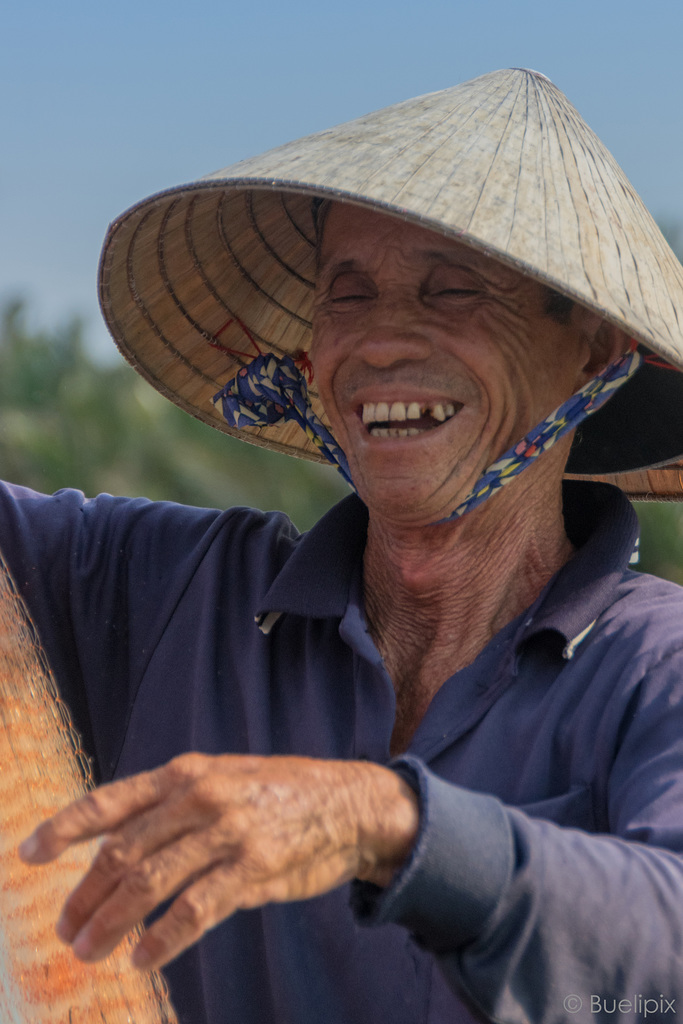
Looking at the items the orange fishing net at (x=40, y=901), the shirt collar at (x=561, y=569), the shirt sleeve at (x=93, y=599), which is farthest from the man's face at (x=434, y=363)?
the orange fishing net at (x=40, y=901)

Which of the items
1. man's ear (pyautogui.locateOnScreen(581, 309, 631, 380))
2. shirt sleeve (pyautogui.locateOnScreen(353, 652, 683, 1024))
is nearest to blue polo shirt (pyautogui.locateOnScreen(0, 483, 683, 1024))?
shirt sleeve (pyautogui.locateOnScreen(353, 652, 683, 1024))

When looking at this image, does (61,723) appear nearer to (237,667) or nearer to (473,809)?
(237,667)

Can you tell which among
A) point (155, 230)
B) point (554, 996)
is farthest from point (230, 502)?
point (554, 996)

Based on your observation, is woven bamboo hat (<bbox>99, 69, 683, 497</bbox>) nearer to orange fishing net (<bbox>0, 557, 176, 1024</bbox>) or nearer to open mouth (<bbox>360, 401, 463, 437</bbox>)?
open mouth (<bbox>360, 401, 463, 437</bbox>)

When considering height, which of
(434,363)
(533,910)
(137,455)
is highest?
(434,363)

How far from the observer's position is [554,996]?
45.2 inches

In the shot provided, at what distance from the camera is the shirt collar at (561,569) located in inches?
67.2

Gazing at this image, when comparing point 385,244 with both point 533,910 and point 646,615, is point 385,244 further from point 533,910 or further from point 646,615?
point 533,910

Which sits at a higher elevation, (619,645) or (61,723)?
(619,645)

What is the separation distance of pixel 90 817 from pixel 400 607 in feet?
3.56

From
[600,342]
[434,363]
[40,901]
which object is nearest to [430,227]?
[434,363]

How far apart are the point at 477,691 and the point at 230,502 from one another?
7064 mm

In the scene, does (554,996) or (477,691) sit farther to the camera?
(477,691)

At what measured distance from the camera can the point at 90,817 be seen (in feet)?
3.17
